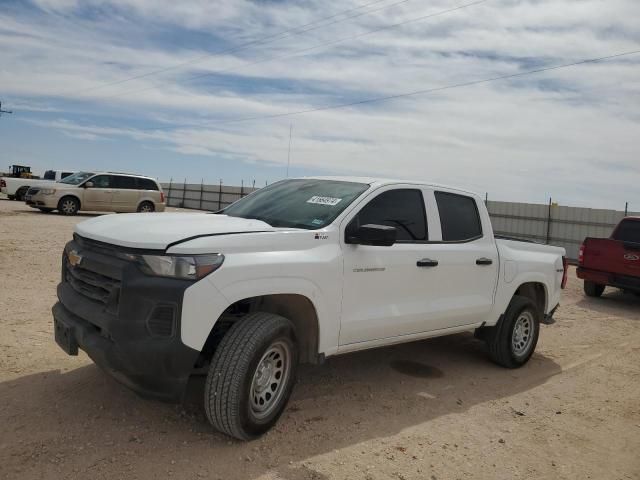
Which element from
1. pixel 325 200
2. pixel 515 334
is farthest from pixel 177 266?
pixel 515 334

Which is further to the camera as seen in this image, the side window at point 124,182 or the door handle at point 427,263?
the side window at point 124,182

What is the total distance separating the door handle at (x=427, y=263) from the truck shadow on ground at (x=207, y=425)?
114 cm

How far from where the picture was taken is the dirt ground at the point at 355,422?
338 centimetres

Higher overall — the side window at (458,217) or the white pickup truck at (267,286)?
the side window at (458,217)

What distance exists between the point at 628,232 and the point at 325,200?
933 centimetres

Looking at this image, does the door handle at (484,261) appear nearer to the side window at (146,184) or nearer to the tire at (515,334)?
the tire at (515,334)

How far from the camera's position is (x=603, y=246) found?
36.1 ft

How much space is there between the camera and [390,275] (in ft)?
14.5

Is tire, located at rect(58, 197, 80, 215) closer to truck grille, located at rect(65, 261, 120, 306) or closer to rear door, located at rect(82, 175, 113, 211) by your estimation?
rear door, located at rect(82, 175, 113, 211)

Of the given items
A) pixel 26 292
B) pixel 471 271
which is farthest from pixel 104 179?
pixel 471 271

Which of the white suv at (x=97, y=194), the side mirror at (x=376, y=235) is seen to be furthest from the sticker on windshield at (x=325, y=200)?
the white suv at (x=97, y=194)

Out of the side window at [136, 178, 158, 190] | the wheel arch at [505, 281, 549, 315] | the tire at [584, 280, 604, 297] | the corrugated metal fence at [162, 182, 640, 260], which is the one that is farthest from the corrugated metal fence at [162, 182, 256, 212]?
the wheel arch at [505, 281, 549, 315]

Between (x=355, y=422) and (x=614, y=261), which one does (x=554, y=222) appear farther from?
(x=355, y=422)

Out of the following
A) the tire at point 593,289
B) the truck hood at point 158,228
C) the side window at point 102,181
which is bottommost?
the tire at point 593,289
